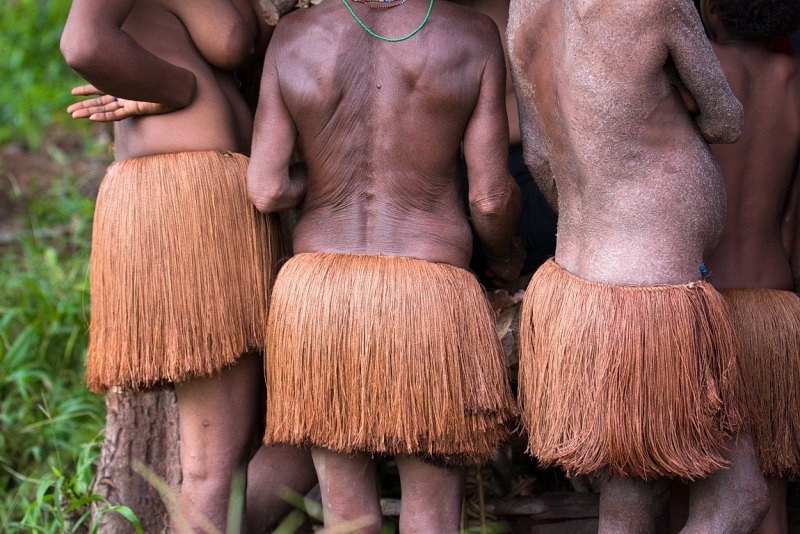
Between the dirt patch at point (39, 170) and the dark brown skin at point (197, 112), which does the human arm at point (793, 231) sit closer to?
the dark brown skin at point (197, 112)

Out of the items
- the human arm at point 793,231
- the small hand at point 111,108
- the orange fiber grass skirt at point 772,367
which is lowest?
the orange fiber grass skirt at point 772,367

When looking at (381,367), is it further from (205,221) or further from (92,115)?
(92,115)

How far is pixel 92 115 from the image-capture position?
2.72 m

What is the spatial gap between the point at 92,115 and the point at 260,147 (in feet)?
1.89

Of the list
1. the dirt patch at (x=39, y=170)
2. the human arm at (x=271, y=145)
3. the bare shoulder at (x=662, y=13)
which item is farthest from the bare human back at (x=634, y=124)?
the dirt patch at (x=39, y=170)

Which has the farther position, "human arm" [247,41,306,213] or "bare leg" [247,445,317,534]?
"bare leg" [247,445,317,534]

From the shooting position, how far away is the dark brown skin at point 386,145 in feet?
8.07

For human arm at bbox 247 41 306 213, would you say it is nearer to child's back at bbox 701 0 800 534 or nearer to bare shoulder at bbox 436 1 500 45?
bare shoulder at bbox 436 1 500 45

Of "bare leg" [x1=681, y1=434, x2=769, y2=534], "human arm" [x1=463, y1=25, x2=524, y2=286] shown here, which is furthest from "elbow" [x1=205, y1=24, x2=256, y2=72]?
"bare leg" [x1=681, y1=434, x2=769, y2=534]

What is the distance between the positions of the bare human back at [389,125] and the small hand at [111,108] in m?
0.32

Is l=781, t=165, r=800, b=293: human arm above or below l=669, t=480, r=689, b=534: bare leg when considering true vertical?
above

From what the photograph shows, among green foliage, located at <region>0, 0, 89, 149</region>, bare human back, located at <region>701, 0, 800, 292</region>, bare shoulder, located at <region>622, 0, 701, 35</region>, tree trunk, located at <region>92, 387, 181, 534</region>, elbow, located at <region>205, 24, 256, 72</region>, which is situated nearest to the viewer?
bare shoulder, located at <region>622, 0, 701, 35</region>

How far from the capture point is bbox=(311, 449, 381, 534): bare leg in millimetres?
2598

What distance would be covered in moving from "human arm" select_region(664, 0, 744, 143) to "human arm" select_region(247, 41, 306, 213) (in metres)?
1.03
